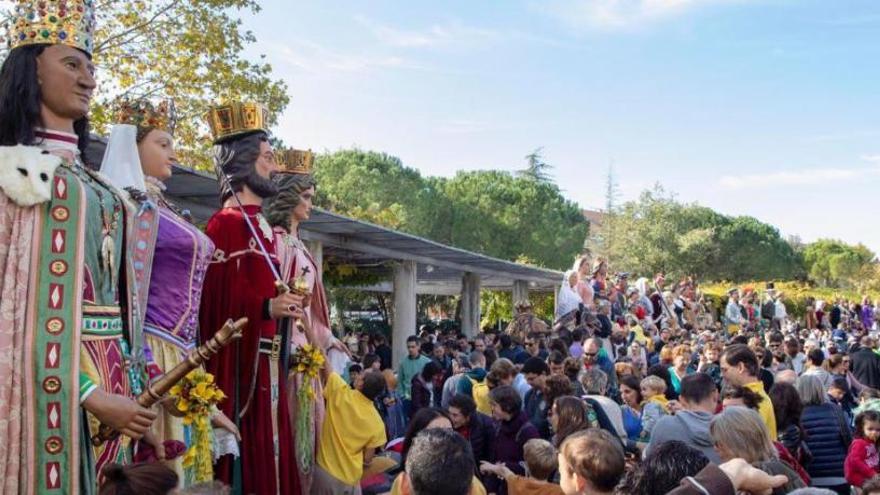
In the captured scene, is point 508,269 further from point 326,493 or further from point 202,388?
point 202,388

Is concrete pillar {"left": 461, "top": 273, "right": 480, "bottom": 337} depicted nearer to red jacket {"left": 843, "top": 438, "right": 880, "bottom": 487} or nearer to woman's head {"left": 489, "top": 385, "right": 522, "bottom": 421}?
woman's head {"left": 489, "top": 385, "right": 522, "bottom": 421}

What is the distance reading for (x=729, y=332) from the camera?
21359 mm

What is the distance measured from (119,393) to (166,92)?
13188 millimetres

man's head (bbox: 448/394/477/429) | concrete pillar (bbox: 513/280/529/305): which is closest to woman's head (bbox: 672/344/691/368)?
man's head (bbox: 448/394/477/429)

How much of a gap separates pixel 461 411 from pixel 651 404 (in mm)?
1575

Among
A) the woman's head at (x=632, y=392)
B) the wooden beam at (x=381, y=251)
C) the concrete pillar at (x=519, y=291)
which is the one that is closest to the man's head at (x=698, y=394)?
the woman's head at (x=632, y=392)

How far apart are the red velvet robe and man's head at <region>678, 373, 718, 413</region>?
8.68ft

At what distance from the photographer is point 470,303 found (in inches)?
862

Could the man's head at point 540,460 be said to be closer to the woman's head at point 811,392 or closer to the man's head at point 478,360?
the woman's head at point 811,392

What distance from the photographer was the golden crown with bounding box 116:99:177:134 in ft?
13.2

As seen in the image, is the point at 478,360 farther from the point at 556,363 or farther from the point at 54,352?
the point at 54,352

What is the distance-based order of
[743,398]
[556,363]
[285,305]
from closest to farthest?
[285,305]
[743,398]
[556,363]

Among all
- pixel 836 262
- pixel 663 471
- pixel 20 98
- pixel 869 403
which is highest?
pixel 836 262

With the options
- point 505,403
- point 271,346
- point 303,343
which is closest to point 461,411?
point 505,403
